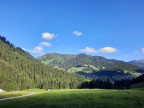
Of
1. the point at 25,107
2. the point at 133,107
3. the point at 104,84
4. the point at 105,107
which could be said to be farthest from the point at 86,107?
the point at 104,84

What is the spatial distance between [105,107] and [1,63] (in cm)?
20370

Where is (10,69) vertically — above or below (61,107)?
above

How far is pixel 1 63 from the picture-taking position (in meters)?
194

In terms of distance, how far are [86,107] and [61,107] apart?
5437 millimetres

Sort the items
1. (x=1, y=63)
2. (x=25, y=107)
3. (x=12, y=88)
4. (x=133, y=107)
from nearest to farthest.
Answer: (x=133, y=107) → (x=25, y=107) → (x=12, y=88) → (x=1, y=63)

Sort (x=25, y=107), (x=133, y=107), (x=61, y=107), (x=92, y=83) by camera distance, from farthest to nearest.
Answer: (x=92, y=83) < (x=25, y=107) < (x=61, y=107) < (x=133, y=107)

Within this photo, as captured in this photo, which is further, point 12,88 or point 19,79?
point 19,79

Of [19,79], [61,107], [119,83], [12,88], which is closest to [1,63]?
[19,79]

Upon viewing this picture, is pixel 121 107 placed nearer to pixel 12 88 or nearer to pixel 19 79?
pixel 12 88

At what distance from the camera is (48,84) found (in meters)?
197

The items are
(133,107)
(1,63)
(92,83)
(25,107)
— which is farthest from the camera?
(1,63)

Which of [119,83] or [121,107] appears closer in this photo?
[121,107]

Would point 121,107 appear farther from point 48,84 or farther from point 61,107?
point 48,84

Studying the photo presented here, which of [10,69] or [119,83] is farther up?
[10,69]
